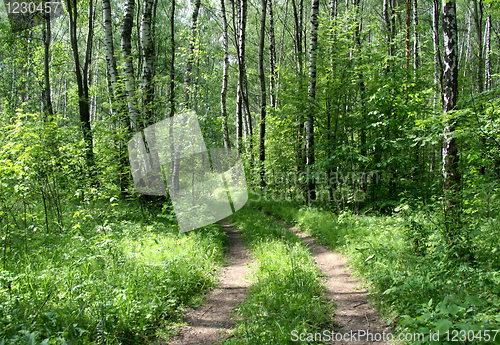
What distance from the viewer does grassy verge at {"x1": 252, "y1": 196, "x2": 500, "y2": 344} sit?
7.88ft

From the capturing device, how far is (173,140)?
866cm

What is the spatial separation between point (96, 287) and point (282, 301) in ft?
7.89

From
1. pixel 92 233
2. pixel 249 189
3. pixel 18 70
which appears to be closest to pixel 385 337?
pixel 92 233

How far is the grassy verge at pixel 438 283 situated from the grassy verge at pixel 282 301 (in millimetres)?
853

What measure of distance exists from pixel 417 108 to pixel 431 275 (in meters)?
6.56

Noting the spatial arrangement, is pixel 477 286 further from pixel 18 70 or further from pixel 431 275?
pixel 18 70

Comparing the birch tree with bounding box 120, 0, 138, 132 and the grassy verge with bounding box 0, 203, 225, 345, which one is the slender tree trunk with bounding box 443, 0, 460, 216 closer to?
the grassy verge with bounding box 0, 203, 225, 345

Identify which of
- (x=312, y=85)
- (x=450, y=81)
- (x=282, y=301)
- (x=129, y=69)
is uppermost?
(x=129, y=69)

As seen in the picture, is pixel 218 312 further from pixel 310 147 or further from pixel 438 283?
pixel 310 147

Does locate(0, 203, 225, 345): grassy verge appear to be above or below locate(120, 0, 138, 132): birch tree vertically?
below

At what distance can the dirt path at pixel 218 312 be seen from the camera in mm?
3570

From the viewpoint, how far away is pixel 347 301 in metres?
4.23

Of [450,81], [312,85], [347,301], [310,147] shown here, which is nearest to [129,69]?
[312,85]

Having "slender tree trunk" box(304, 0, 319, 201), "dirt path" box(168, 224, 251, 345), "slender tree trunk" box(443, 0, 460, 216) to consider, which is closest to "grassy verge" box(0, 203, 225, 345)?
"dirt path" box(168, 224, 251, 345)
